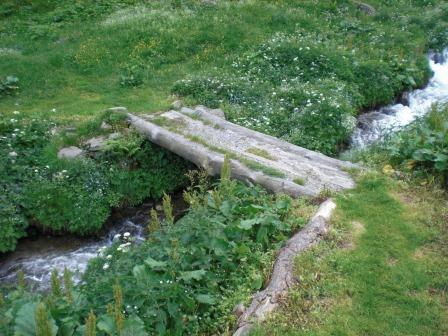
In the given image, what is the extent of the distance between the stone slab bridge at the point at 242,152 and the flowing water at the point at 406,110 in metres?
3.45

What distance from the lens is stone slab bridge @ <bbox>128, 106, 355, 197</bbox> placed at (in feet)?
33.2

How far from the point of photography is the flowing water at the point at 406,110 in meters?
14.6

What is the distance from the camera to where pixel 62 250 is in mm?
11422

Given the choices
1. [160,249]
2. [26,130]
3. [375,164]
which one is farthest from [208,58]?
[160,249]

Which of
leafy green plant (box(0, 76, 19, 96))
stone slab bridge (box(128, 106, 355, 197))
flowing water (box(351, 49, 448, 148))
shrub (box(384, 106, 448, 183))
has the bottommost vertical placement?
flowing water (box(351, 49, 448, 148))

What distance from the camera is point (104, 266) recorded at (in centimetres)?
778

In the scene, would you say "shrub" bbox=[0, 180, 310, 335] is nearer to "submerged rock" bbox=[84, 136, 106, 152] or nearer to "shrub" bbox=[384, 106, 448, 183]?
"shrub" bbox=[384, 106, 448, 183]

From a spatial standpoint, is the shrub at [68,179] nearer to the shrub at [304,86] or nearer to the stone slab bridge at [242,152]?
the stone slab bridge at [242,152]

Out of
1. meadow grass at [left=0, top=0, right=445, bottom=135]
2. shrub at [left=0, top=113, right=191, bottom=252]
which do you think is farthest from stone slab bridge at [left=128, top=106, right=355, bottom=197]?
meadow grass at [left=0, top=0, right=445, bottom=135]

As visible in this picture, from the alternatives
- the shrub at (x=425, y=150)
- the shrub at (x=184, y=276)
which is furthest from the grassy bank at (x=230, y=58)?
the shrub at (x=184, y=276)

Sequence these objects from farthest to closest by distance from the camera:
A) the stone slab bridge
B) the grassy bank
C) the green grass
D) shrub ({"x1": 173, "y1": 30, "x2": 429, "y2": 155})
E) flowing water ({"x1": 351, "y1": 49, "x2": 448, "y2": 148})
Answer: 1. the grassy bank
2. flowing water ({"x1": 351, "y1": 49, "x2": 448, "y2": 148})
3. shrub ({"x1": 173, "y1": 30, "x2": 429, "y2": 155})
4. the stone slab bridge
5. the green grass

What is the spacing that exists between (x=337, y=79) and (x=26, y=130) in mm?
8966

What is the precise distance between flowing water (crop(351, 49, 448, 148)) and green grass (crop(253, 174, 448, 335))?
511 cm

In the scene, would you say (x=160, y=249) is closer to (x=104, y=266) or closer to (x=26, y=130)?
(x=104, y=266)
